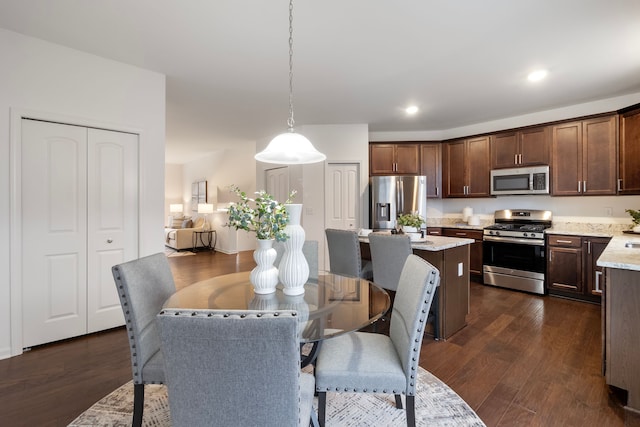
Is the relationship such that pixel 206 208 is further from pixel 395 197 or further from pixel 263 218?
pixel 263 218

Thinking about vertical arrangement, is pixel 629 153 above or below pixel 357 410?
above

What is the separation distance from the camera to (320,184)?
492 cm

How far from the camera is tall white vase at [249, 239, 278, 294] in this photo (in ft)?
5.59

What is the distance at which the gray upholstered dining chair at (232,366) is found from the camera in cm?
79

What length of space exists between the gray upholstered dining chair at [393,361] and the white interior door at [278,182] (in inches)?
170

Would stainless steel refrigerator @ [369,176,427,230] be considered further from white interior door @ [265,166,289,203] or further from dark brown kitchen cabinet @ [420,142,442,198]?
white interior door @ [265,166,289,203]

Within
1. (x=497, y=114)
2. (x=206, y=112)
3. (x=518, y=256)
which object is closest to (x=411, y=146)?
(x=497, y=114)

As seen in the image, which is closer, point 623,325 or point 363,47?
point 623,325

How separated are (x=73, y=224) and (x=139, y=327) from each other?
1806mm

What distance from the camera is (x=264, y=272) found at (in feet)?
5.60

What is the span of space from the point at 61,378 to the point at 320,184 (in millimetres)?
3745

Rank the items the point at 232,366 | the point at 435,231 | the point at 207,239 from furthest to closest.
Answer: the point at 207,239 < the point at 435,231 < the point at 232,366

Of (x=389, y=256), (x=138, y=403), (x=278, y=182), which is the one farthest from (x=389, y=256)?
(x=278, y=182)

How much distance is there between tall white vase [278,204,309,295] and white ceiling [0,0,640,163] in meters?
1.52
